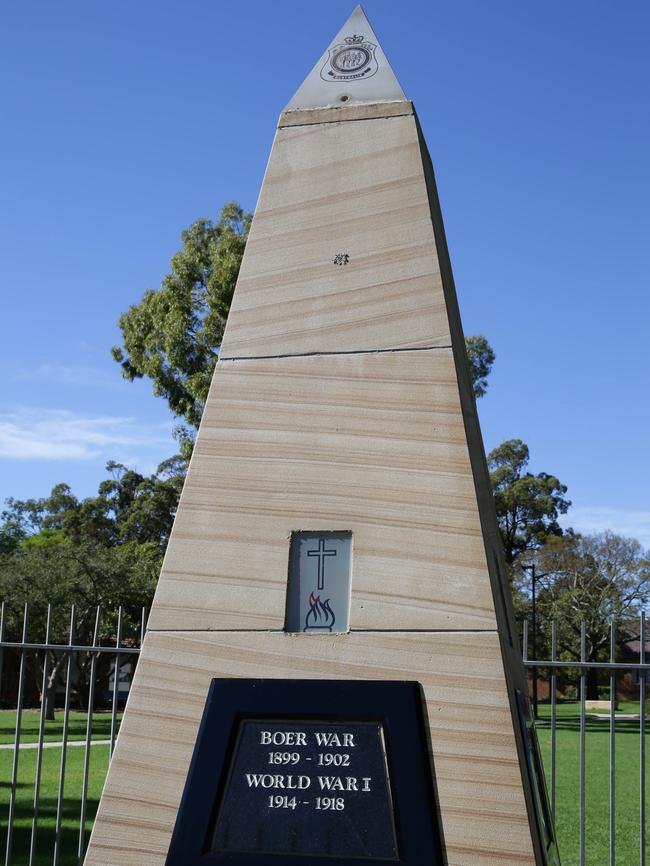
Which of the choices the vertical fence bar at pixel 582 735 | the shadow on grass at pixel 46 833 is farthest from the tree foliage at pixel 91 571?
the vertical fence bar at pixel 582 735

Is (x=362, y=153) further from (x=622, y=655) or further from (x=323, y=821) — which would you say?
(x=622, y=655)

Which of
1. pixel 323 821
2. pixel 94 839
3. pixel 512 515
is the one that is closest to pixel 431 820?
pixel 323 821

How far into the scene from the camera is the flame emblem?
3930 millimetres

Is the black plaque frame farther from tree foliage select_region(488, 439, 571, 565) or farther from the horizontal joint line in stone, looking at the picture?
tree foliage select_region(488, 439, 571, 565)

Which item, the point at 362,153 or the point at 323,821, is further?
the point at 362,153

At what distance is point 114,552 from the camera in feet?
100

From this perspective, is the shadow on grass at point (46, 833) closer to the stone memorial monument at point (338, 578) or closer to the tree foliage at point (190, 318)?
the stone memorial monument at point (338, 578)

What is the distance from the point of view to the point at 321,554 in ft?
13.1

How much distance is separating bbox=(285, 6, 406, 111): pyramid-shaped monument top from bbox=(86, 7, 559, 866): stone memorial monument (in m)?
0.02

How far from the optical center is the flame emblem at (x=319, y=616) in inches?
155

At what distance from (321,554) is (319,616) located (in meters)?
0.26

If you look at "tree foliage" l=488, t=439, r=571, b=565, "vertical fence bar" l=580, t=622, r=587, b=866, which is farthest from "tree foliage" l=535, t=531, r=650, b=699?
"vertical fence bar" l=580, t=622, r=587, b=866

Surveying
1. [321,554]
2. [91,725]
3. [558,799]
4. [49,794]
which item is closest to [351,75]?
[321,554]

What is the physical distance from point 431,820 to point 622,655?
91.5ft
